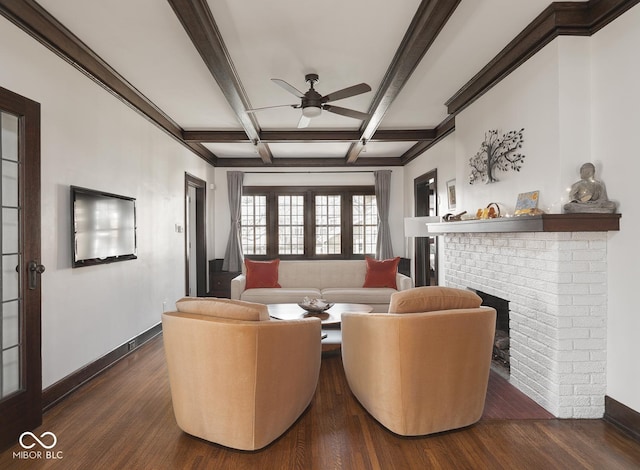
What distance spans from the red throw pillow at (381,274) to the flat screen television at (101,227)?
10.5ft

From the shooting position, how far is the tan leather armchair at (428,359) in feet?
7.38

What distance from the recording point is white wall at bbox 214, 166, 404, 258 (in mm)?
7664

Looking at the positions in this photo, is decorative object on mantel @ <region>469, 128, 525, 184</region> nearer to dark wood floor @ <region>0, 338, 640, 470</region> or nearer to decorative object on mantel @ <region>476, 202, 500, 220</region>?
decorative object on mantel @ <region>476, 202, 500, 220</region>

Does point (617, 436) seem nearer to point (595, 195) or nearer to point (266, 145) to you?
point (595, 195)

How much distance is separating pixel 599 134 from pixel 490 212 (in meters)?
0.99

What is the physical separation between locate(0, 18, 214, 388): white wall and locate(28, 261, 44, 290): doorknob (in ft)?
0.95

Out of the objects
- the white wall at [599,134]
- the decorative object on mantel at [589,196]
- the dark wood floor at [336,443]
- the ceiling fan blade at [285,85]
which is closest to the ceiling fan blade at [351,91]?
the ceiling fan blade at [285,85]

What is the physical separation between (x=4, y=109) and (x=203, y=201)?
476 cm

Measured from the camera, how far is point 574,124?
2688mm

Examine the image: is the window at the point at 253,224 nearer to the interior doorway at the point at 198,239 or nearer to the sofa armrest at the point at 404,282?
the interior doorway at the point at 198,239

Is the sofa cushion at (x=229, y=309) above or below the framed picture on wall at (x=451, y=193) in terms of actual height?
below

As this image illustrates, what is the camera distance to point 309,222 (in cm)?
780

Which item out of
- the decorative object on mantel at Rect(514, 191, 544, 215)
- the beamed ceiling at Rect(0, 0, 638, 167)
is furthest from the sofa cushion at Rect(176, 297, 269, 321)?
the decorative object on mantel at Rect(514, 191, 544, 215)

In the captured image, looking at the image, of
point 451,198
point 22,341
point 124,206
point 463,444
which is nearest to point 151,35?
point 124,206
